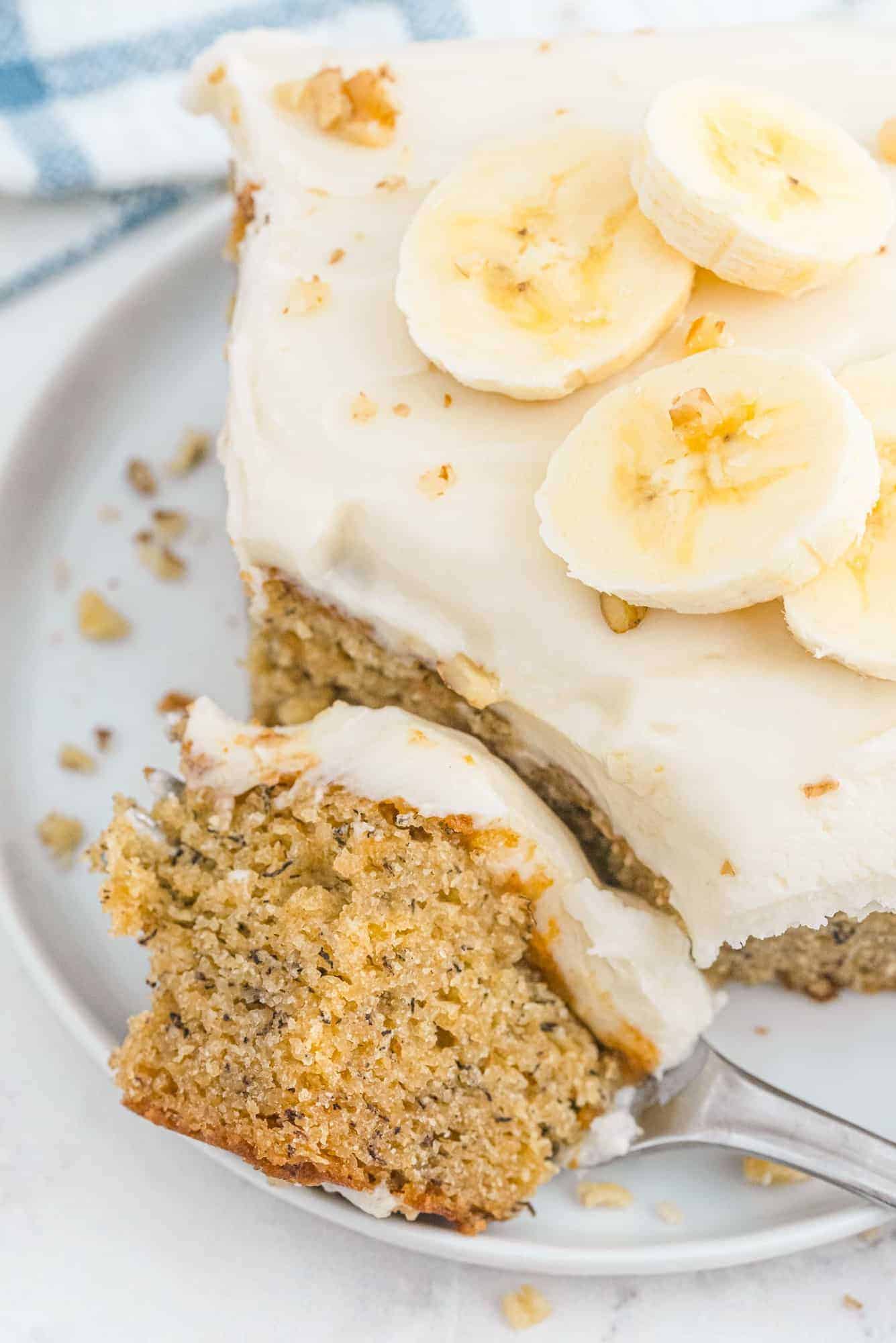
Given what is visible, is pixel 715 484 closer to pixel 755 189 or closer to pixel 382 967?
pixel 755 189

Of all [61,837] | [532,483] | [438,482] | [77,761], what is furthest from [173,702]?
[532,483]

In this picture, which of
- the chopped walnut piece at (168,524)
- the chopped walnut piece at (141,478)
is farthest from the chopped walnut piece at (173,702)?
the chopped walnut piece at (141,478)

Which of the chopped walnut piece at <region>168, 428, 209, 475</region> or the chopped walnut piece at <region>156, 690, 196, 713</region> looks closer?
the chopped walnut piece at <region>156, 690, 196, 713</region>

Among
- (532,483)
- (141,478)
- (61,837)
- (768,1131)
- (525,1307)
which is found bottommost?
(525,1307)

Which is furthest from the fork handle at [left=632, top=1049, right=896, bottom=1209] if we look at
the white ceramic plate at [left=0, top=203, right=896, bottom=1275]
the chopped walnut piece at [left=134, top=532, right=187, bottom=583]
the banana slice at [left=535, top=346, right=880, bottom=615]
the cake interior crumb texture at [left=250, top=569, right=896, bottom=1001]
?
the chopped walnut piece at [left=134, top=532, right=187, bottom=583]

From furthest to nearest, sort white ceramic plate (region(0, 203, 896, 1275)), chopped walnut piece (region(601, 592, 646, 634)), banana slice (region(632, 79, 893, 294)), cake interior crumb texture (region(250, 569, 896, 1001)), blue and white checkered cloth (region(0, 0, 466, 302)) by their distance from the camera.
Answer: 1. blue and white checkered cloth (region(0, 0, 466, 302))
2. cake interior crumb texture (region(250, 569, 896, 1001))
3. white ceramic plate (region(0, 203, 896, 1275))
4. banana slice (region(632, 79, 893, 294))
5. chopped walnut piece (region(601, 592, 646, 634))

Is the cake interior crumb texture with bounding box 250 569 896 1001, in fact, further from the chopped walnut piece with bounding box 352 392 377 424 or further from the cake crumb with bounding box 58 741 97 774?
the cake crumb with bounding box 58 741 97 774

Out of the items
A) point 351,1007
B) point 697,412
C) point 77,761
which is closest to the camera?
point 697,412
